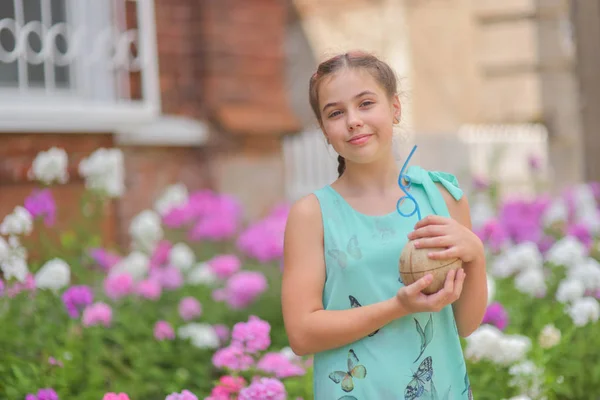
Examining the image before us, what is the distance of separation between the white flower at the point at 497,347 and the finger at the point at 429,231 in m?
1.13

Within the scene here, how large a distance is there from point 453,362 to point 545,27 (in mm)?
12008

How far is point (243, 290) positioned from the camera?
11.9ft

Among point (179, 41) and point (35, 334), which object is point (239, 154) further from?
point (35, 334)

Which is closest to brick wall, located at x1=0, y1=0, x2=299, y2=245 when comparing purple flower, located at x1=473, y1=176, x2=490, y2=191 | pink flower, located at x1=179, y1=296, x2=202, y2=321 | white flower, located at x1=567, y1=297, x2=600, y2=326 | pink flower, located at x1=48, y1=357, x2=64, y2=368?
purple flower, located at x1=473, y1=176, x2=490, y2=191

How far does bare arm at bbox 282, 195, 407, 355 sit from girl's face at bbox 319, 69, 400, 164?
0.49 feet

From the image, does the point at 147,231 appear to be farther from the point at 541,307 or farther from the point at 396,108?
the point at 396,108

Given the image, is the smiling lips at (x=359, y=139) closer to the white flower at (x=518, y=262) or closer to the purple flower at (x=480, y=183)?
the white flower at (x=518, y=262)

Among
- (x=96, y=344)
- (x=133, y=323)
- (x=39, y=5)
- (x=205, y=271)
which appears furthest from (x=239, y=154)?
(x=96, y=344)

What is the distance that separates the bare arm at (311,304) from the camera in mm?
1620

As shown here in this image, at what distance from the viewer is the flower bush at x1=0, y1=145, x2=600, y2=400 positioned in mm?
2623

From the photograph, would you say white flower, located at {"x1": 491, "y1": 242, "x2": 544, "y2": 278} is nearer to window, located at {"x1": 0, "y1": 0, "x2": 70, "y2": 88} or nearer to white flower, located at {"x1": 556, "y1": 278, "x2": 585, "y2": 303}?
white flower, located at {"x1": 556, "y1": 278, "x2": 585, "y2": 303}

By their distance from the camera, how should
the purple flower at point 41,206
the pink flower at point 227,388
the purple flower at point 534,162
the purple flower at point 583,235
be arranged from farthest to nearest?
the purple flower at point 534,162 < the purple flower at point 583,235 < the purple flower at point 41,206 < the pink flower at point 227,388

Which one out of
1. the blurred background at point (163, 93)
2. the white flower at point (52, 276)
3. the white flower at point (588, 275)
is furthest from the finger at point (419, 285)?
the white flower at point (588, 275)

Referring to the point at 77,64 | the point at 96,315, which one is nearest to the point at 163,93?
the point at 77,64
